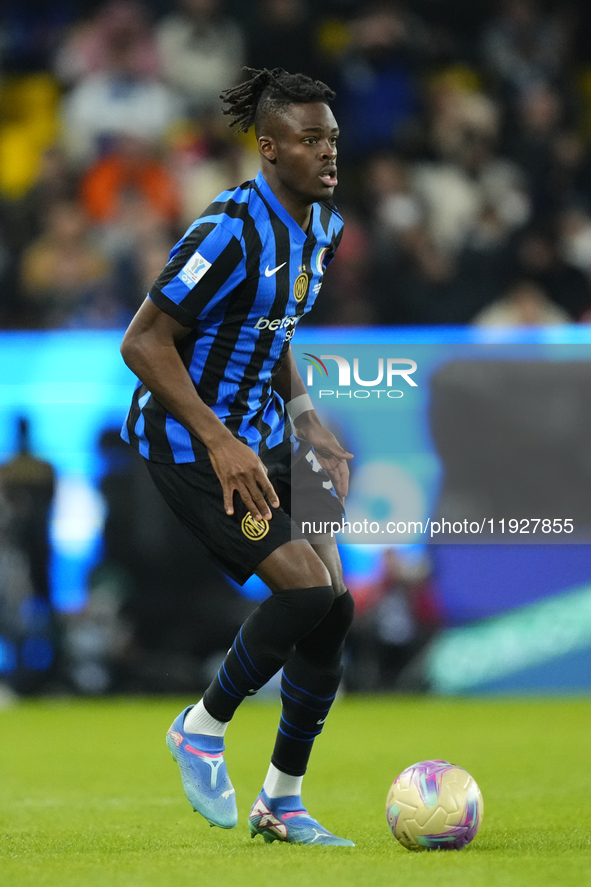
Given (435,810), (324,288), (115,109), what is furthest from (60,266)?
(435,810)

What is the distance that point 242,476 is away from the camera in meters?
3.65

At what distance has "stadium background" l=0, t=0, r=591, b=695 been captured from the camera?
862cm

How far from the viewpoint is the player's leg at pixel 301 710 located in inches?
156

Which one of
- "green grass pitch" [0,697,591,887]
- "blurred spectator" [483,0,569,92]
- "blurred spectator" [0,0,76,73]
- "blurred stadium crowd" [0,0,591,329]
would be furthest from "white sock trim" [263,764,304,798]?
"blurred spectator" [0,0,76,73]

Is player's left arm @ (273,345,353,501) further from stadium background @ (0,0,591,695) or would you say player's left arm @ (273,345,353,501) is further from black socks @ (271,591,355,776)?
stadium background @ (0,0,591,695)

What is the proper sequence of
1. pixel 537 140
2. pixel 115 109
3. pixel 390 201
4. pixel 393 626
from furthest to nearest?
pixel 115 109
pixel 537 140
pixel 390 201
pixel 393 626

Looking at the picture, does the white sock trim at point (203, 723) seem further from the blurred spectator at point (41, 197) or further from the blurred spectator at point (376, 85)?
the blurred spectator at point (376, 85)

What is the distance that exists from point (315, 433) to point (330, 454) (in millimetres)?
89

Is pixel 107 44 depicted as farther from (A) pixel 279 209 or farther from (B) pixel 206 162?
(A) pixel 279 209

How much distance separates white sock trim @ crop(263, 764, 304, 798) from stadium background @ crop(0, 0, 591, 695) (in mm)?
4222

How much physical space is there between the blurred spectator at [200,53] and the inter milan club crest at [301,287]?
26.1 feet

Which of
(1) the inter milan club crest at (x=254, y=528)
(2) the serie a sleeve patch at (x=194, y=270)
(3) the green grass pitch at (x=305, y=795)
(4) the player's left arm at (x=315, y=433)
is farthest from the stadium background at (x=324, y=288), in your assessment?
(2) the serie a sleeve patch at (x=194, y=270)

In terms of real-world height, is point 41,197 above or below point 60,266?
above

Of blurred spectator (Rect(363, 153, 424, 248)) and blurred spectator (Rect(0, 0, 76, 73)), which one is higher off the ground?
blurred spectator (Rect(0, 0, 76, 73))
